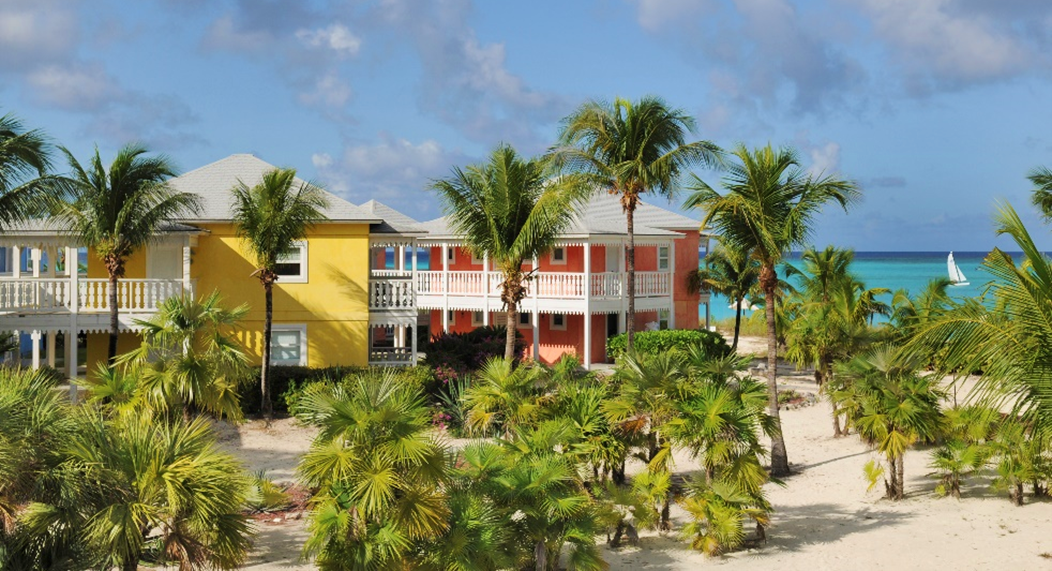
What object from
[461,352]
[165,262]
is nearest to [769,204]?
[461,352]

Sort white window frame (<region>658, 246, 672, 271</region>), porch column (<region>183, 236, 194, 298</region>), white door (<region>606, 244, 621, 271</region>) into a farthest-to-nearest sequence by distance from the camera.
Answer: white window frame (<region>658, 246, 672, 271</region>)
white door (<region>606, 244, 621, 271</region>)
porch column (<region>183, 236, 194, 298</region>)

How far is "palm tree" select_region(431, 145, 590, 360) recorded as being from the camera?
2288 centimetres

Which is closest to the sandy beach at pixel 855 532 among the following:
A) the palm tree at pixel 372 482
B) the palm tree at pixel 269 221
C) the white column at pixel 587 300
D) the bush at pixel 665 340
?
the palm tree at pixel 372 482

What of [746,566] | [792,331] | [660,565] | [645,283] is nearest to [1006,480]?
[746,566]

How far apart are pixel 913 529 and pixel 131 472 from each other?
1184cm

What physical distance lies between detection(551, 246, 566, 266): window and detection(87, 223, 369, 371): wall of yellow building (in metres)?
10.5

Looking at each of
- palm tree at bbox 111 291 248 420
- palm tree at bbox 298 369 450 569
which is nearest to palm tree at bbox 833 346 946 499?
palm tree at bbox 298 369 450 569

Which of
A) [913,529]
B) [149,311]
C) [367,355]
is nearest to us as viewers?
[913,529]

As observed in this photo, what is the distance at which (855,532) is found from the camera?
1539cm

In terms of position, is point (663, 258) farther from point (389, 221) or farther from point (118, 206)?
point (118, 206)

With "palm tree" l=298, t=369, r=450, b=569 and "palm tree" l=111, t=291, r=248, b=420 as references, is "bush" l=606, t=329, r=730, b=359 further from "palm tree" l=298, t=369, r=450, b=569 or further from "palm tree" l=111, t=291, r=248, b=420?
"palm tree" l=298, t=369, r=450, b=569

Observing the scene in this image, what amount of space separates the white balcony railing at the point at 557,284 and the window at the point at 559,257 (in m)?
1.82

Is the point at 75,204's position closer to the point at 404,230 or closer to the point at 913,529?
the point at 404,230

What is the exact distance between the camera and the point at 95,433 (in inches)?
373
